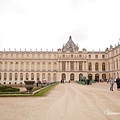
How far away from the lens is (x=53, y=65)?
7475cm

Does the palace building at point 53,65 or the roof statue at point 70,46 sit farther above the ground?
the roof statue at point 70,46

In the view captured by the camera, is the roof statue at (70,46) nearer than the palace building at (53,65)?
No

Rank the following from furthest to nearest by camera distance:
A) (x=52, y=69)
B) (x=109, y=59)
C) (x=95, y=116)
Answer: (x=52, y=69)
(x=109, y=59)
(x=95, y=116)

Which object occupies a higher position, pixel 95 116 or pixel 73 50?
pixel 73 50

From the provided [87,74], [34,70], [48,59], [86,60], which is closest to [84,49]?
[86,60]

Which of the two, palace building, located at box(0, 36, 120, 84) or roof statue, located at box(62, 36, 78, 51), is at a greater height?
roof statue, located at box(62, 36, 78, 51)

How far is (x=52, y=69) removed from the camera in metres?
74.6

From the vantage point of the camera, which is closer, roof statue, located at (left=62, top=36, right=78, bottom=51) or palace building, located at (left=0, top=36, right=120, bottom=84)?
palace building, located at (left=0, top=36, right=120, bottom=84)

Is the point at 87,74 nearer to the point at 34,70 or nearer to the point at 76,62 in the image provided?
the point at 76,62

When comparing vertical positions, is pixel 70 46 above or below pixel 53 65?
above

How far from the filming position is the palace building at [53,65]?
73.2 metres

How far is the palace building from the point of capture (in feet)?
240

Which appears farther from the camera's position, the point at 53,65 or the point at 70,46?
the point at 70,46

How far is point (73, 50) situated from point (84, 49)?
4482mm
